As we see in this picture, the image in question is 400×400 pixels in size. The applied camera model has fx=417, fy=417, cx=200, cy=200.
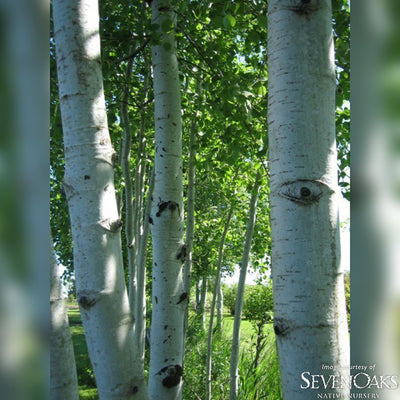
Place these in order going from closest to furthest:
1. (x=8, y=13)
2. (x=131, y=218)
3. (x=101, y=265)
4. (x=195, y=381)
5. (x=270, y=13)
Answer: (x=8, y=13), (x=270, y=13), (x=101, y=265), (x=131, y=218), (x=195, y=381)

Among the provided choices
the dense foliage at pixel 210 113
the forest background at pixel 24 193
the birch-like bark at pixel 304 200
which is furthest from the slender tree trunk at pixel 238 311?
the forest background at pixel 24 193

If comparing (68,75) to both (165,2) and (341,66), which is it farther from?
(341,66)

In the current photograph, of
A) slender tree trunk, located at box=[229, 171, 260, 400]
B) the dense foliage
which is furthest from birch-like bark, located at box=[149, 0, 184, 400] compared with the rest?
slender tree trunk, located at box=[229, 171, 260, 400]

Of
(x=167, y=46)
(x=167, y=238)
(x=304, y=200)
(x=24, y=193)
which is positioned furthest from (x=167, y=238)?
(x=24, y=193)

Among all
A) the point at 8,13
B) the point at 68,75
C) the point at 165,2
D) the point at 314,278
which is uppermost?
the point at 165,2

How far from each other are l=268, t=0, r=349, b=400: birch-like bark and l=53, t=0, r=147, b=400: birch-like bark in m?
0.62

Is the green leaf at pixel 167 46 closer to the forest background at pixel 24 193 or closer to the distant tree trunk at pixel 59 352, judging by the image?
the distant tree trunk at pixel 59 352

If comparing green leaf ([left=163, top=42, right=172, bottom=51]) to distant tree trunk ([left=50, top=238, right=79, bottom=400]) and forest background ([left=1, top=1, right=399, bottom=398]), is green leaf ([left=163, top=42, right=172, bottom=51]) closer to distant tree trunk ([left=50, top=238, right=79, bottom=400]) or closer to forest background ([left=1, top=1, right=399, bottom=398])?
distant tree trunk ([left=50, top=238, right=79, bottom=400])

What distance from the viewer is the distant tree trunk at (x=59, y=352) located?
1657mm

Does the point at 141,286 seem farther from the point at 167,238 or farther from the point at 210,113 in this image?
the point at 167,238

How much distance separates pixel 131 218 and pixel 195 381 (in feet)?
11.1

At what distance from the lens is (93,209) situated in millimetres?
1527

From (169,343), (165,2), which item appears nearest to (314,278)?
(169,343)

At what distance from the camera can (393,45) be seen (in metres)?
0.62
